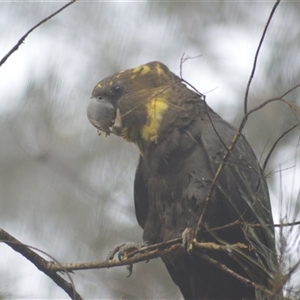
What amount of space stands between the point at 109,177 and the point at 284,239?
11.4 feet

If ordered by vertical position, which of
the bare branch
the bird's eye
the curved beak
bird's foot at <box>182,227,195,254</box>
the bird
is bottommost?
the bare branch

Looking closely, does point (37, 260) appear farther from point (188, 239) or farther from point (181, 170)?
point (181, 170)

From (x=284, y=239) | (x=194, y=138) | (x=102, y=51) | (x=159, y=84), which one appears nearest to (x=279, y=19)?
(x=102, y=51)

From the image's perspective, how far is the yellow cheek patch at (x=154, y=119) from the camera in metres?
3.55

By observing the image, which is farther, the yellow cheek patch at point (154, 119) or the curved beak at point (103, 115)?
the curved beak at point (103, 115)

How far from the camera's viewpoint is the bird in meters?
3.25

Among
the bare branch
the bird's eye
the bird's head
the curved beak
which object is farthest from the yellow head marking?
the bare branch

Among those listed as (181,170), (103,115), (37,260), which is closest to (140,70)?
(103,115)

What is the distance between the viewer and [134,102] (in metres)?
3.74

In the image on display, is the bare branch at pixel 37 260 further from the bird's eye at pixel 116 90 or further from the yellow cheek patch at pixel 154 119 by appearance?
the bird's eye at pixel 116 90

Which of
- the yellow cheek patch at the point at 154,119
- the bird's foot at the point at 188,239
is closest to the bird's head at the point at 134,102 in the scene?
the yellow cheek patch at the point at 154,119

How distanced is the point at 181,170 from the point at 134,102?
0.57 meters

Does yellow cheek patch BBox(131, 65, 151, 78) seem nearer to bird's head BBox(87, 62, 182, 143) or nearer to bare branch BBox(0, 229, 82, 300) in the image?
bird's head BBox(87, 62, 182, 143)

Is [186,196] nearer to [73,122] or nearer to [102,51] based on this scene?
[73,122]
